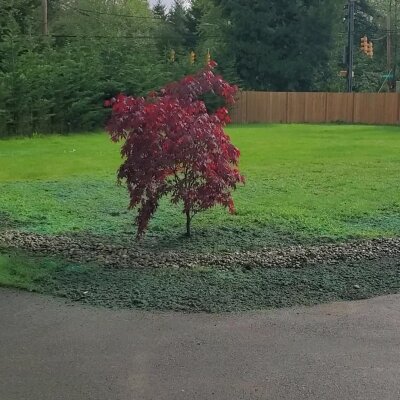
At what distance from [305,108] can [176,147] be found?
117 feet

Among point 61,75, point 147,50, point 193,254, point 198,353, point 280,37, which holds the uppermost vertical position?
point 280,37

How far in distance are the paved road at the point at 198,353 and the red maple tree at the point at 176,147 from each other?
231 cm

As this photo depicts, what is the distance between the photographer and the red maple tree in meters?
7.54

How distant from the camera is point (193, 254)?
7.61 metres

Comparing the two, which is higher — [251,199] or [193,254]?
[193,254]

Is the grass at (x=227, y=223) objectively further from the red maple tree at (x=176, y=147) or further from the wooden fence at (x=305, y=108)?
the wooden fence at (x=305, y=108)

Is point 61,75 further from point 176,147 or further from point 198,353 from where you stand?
point 198,353

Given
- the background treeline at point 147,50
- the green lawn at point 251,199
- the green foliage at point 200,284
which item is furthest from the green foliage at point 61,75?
the green foliage at point 200,284

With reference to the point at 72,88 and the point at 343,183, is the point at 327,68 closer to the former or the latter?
the point at 72,88

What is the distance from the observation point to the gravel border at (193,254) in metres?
7.16

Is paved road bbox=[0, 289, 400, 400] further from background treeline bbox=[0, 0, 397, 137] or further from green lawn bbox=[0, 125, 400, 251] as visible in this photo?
background treeline bbox=[0, 0, 397, 137]

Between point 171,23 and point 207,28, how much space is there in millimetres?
5127

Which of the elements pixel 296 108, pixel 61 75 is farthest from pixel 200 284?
pixel 296 108

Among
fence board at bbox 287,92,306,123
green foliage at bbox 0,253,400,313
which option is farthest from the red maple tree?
fence board at bbox 287,92,306,123
